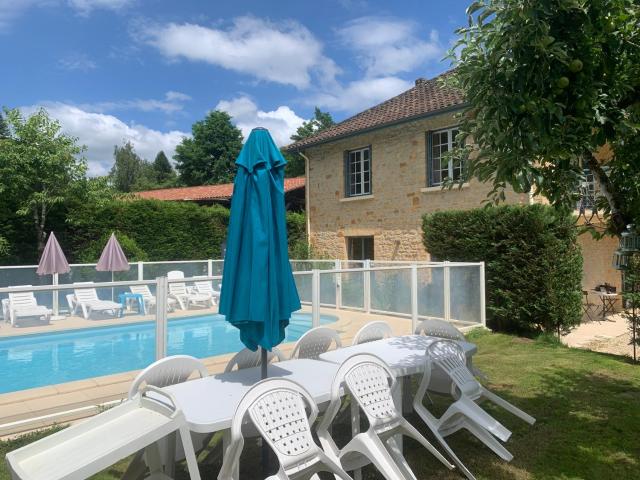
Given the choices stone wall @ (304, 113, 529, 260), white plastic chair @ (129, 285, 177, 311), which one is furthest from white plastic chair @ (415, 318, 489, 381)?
stone wall @ (304, 113, 529, 260)

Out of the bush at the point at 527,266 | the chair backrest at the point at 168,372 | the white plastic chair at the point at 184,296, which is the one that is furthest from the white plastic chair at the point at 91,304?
the bush at the point at 527,266

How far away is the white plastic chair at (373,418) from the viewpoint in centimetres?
342

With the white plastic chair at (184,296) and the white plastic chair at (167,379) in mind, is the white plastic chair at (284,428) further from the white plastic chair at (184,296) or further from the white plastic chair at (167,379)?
the white plastic chair at (184,296)

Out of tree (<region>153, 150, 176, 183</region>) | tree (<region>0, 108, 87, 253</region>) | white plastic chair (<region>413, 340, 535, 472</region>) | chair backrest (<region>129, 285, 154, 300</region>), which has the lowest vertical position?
white plastic chair (<region>413, 340, 535, 472</region>)

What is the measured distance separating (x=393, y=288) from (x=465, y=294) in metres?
1.89

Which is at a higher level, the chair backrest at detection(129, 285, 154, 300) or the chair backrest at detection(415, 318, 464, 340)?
Result: the chair backrest at detection(129, 285, 154, 300)

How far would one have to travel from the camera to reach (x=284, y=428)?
10.1 feet

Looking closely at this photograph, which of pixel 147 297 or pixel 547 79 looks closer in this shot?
pixel 547 79

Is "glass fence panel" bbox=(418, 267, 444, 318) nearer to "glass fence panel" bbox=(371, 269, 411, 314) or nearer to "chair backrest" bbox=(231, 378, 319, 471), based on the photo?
"glass fence panel" bbox=(371, 269, 411, 314)

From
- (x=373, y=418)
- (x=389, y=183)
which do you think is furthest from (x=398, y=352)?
(x=389, y=183)

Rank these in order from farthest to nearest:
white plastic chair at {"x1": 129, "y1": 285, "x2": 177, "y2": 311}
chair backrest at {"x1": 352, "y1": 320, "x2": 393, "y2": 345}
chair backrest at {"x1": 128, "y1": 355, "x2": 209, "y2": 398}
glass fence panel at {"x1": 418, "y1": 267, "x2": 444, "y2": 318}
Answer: glass fence panel at {"x1": 418, "y1": 267, "x2": 444, "y2": 318} < white plastic chair at {"x1": 129, "y1": 285, "x2": 177, "y2": 311} < chair backrest at {"x1": 352, "y1": 320, "x2": 393, "y2": 345} < chair backrest at {"x1": 128, "y1": 355, "x2": 209, "y2": 398}

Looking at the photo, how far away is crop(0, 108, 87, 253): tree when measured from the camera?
1358 cm

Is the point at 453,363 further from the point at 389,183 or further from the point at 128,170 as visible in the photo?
the point at 128,170

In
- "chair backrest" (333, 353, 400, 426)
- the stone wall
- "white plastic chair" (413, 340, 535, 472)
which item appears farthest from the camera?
the stone wall
